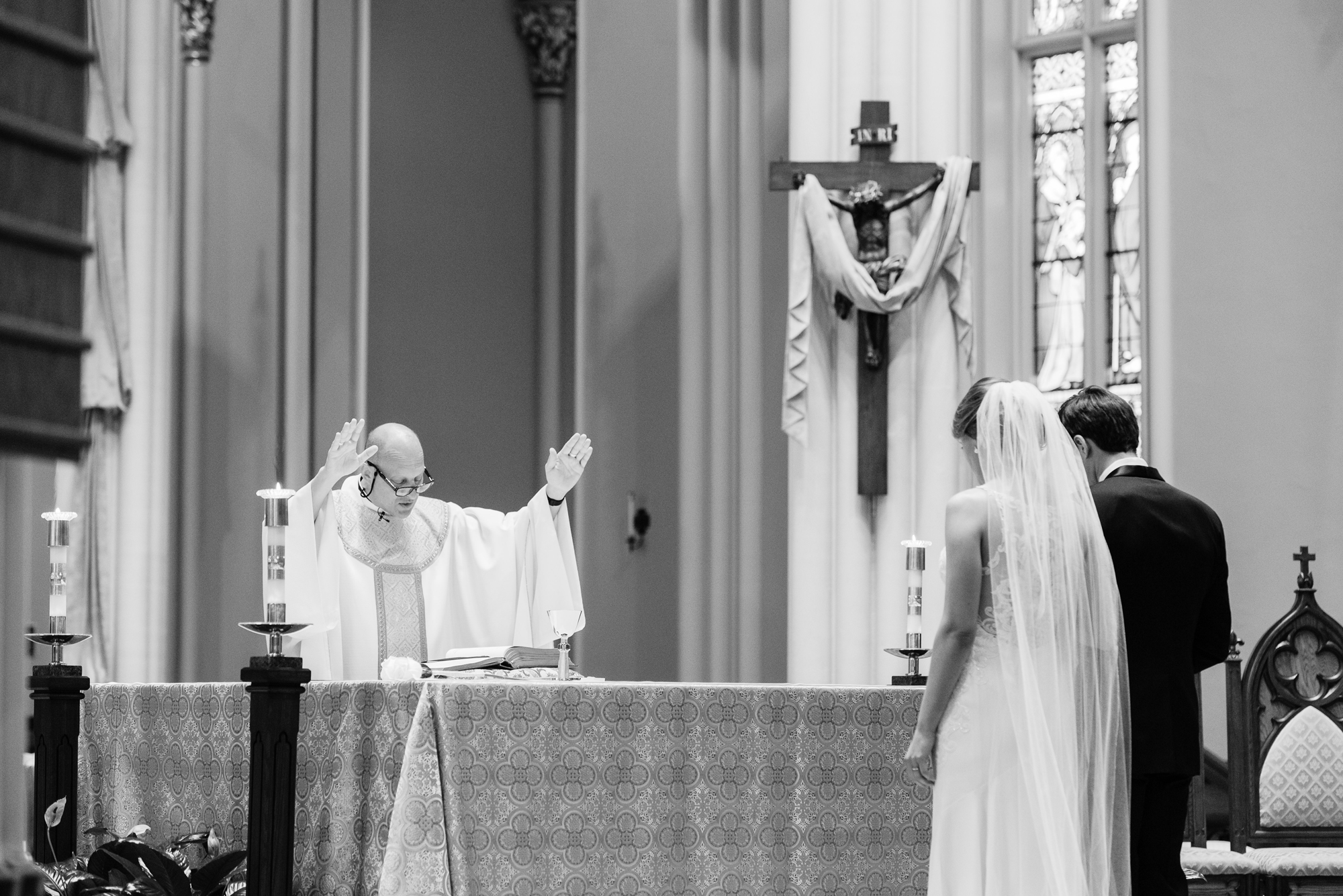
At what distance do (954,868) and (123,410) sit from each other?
215 inches

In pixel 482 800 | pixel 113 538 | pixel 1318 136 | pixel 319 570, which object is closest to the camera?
pixel 482 800

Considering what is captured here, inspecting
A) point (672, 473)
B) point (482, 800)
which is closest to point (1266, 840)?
point (482, 800)

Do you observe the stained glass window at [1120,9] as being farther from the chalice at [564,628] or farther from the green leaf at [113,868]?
the green leaf at [113,868]

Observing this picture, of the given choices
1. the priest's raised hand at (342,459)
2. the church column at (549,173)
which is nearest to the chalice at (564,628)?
the priest's raised hand at (342,459)

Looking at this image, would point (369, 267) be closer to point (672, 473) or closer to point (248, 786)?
point (672, 473)

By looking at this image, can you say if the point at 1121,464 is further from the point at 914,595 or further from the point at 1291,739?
the point at 1291,739

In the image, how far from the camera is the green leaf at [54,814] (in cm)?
469

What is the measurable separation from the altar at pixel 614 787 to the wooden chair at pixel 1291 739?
1517mm

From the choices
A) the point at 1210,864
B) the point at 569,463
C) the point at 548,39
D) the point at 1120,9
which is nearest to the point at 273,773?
the point at 569,463

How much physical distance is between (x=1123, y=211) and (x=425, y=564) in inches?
160

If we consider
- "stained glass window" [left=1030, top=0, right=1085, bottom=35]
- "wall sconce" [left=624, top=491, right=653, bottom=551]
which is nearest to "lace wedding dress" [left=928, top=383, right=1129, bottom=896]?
"wall sconce" [left=624, top=491, right=653, bottom=551]

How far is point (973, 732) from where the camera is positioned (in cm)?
385

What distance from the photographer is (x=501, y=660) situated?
488 cm

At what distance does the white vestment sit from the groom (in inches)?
87.6
